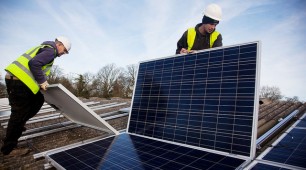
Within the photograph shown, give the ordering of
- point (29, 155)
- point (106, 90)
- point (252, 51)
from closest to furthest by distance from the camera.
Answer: point (252, 51) < point (29, 155) < point (106, 90)

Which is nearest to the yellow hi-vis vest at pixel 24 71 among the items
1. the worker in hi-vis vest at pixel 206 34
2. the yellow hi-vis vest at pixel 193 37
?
the worker in hi-vis vest at pixel 206 34

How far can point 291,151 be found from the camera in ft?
10.6

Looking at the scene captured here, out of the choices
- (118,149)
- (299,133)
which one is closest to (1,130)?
(118,149)

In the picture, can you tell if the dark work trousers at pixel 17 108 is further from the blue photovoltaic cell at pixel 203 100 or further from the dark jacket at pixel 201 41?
the dark jacket at pixel 201 41

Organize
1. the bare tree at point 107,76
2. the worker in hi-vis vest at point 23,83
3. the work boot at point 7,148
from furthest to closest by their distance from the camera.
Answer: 1. the bare tree at point 107,76
2. the worker in hi-vis vest at point 23,83
3. the work boot at point 7,148

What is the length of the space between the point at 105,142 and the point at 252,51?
3270mm

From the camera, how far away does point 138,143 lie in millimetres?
4066

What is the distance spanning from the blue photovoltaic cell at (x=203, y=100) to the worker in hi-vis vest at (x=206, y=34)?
41.1 inches

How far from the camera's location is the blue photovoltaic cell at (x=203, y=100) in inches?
134

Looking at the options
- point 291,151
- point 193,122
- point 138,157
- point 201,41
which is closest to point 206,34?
point 201,41

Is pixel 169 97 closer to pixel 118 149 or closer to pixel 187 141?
pixel 187 141

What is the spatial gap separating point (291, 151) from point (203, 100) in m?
1.59

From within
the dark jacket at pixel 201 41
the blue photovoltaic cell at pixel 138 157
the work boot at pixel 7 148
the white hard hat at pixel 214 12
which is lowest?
the work boot at pixel 7 148

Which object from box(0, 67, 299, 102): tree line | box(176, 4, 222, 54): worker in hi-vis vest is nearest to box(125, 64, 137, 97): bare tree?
box(0, 67, 299, 102): tree line
